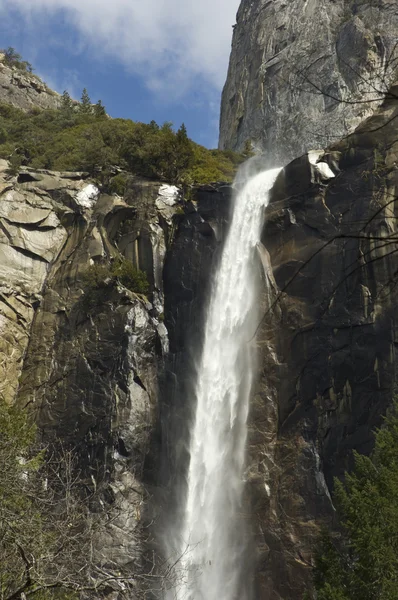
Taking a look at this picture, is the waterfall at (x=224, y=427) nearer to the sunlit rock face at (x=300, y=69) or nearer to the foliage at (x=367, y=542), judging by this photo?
the foliage at (x=367, y=542)

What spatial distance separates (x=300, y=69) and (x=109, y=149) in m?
16.1

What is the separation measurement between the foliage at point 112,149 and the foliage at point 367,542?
1937 cm

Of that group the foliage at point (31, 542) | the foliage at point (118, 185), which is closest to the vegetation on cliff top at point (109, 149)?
the foliage at point (118, 185)

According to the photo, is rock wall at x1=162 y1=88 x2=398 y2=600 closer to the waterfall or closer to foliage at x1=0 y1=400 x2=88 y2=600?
the waterfall

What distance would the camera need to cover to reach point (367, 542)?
1589 centimetres

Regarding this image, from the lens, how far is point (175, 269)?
96.1 feet

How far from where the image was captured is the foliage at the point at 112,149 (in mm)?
34688

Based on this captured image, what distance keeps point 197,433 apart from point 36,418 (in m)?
6.41

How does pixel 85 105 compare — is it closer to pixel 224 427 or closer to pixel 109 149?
pixel 109 149

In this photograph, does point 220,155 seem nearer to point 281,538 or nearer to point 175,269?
point 175,269

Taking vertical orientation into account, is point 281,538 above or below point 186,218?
below

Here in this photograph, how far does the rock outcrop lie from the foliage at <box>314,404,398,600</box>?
41.2m

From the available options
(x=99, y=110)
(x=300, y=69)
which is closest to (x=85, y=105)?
(x=99, y=110)

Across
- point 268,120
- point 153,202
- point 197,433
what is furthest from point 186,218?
point 268,120
